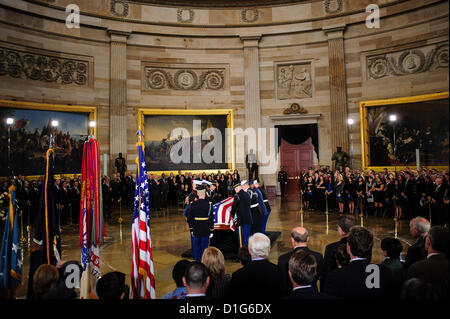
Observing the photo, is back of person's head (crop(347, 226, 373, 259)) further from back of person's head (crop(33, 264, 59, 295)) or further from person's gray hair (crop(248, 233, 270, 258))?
back of person's head (crop(33, 264, 59, 295))

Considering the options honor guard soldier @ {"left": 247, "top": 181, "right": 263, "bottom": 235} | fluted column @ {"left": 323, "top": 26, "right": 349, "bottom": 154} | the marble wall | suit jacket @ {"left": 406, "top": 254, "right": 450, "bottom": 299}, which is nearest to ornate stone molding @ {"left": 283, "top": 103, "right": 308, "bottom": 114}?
the marble wall

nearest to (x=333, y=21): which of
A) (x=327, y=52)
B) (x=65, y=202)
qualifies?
(x=327, y=52)

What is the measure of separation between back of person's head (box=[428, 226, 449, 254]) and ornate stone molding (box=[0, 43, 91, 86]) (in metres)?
18.4

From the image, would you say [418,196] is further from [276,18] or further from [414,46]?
[276,18]

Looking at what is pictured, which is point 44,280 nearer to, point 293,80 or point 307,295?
point 307,295

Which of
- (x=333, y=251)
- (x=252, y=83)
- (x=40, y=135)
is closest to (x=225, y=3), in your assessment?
(x=252, y=83)

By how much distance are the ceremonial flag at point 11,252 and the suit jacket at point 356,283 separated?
13.0 feet

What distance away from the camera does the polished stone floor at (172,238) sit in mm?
6891

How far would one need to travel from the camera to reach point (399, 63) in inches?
686

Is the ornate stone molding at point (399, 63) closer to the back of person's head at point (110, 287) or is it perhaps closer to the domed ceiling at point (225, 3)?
the domed ceiling at point (225, 3)

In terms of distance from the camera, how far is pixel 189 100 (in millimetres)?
20234

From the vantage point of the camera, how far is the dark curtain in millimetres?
19714

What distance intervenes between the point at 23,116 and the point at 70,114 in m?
2.28

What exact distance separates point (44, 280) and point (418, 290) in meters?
3.24
